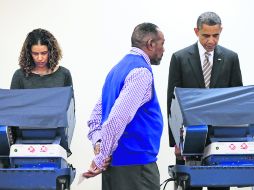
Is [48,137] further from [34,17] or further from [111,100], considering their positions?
[34,17]

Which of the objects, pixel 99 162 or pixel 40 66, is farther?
pixel 40 66

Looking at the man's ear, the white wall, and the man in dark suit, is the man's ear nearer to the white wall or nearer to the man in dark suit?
the man in dark suit

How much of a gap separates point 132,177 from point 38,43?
56.1 inches

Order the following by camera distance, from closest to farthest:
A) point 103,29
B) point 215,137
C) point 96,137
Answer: point 96,137 → point 215,137 → point 103,29

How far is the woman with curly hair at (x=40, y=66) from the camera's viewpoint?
3246 mm

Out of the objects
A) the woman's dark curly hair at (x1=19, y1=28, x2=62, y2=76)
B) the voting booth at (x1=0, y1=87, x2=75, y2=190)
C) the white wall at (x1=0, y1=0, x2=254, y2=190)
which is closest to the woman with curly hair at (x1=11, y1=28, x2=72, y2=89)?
the woman's dark curly hair at (x1=19, y1=28, x2=62, y2=76)

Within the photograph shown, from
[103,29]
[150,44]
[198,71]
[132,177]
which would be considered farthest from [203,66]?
[103,29]

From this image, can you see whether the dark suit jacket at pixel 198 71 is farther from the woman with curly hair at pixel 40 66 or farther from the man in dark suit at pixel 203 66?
the woman with curly hair at pixel 40 66

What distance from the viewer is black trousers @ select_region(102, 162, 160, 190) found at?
7.55ft

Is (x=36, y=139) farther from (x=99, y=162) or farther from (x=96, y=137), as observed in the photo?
(x=99, y=162)

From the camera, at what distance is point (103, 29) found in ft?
14.6

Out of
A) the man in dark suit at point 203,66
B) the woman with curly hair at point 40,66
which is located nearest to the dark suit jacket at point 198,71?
the man in dark suit at point 203,66

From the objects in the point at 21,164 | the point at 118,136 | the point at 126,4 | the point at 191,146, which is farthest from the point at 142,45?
the point at 126,4

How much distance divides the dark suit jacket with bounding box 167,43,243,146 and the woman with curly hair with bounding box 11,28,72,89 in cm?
69
